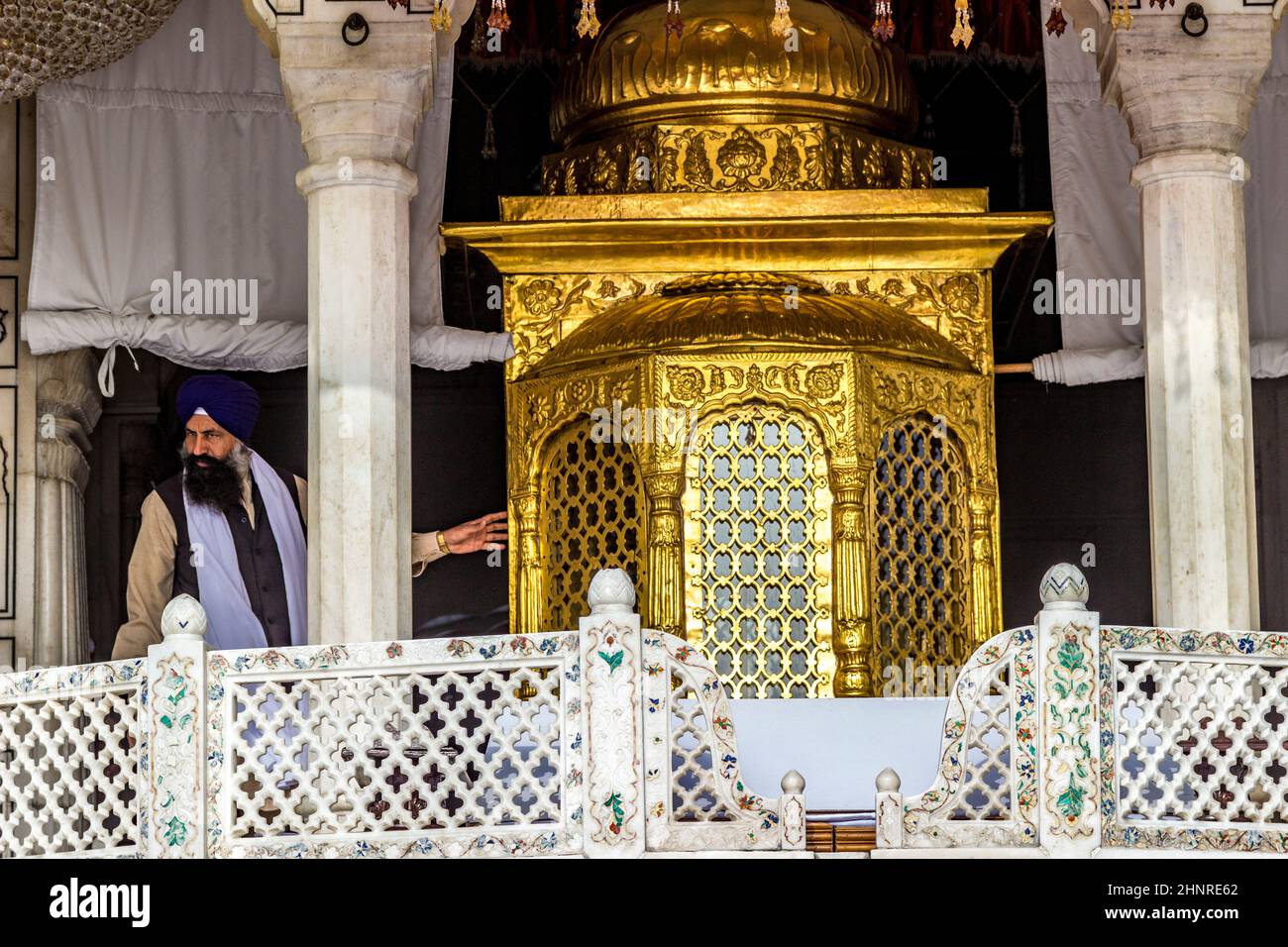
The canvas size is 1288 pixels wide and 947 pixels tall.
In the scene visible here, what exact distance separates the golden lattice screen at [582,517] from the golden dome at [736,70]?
1.31 meters

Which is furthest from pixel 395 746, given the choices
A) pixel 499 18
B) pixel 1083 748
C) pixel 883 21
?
pixel 883 21

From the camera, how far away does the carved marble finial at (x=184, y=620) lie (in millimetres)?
6387

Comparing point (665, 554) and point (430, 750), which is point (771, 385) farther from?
point (430, 750)

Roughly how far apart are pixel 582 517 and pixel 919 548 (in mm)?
1271

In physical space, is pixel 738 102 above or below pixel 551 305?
above

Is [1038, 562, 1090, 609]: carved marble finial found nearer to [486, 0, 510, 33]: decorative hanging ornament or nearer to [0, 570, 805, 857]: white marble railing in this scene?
[0, 570, 805, 857]: white marble railing

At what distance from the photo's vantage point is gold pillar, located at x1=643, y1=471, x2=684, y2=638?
838 centimetres

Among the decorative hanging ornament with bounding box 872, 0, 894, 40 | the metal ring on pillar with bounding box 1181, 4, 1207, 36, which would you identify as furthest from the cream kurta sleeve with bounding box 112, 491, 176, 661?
the metal ring on pillar with bounding box 1181, 4, 1207, 36

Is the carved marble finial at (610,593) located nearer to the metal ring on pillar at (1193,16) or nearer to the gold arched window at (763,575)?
the gold arched window at (763,575)

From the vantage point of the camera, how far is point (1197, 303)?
7.74 metres

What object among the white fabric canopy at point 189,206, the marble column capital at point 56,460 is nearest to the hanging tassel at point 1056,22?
the white fabric canopy at point 189,206

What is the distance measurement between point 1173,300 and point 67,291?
411 cm

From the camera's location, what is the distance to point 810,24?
350 inches

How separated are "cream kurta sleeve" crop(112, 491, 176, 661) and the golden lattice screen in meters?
1.43
